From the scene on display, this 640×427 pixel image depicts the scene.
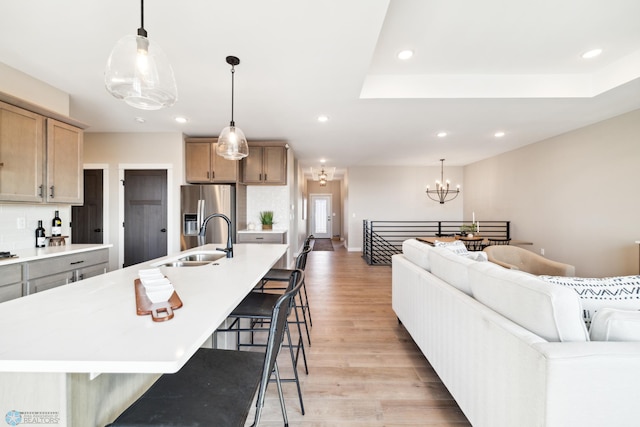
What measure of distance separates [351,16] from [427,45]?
39.0 inches

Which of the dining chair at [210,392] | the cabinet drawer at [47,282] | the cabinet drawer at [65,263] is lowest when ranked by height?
the dining chair at [210,392]

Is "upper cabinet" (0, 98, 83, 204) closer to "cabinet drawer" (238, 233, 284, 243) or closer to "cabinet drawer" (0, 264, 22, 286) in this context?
"cabinet drawer" (0, 264, 22, 286)

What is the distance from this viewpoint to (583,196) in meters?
4.20

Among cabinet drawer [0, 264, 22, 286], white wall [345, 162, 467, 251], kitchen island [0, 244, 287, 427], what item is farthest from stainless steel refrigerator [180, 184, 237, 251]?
white wall [345, 162, 467, 251]

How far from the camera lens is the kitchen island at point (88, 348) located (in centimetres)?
64

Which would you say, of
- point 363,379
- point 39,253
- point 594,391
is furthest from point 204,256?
point 594,391

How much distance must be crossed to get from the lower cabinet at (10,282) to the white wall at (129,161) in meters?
2.21

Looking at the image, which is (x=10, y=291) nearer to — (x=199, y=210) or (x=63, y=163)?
(x=63, y=163)

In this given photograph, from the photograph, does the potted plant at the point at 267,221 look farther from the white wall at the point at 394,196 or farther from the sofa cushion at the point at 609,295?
the sofa cushion at the point at 609,295

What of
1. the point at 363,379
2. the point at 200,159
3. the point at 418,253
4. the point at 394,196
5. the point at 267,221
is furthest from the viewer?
the point at 394,196

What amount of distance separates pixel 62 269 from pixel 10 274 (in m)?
0.43

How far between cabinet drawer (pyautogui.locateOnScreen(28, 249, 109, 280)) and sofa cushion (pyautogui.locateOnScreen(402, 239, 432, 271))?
3.17 meters

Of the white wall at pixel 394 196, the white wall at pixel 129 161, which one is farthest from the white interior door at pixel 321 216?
the white wall at pixel 129 161

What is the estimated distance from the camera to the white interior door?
1196 centimetres
